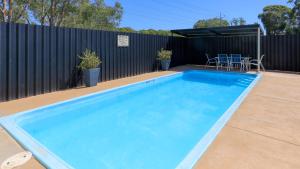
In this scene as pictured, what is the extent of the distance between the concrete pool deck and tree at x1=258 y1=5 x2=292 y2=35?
86.7 feet

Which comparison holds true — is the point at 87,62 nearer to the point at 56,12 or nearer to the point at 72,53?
the point at 72,53

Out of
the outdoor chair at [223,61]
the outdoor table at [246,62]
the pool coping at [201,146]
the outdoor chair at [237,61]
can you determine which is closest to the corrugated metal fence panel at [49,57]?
the pool coping at [201,146]

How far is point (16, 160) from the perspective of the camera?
7.64ft

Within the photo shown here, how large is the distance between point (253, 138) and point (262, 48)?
868 centimetres

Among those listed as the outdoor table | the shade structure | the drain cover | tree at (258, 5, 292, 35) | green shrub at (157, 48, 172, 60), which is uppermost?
tree at (258, 5, 292, 35)

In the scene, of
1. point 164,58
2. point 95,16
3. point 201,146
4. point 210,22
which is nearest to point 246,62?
point 164,58

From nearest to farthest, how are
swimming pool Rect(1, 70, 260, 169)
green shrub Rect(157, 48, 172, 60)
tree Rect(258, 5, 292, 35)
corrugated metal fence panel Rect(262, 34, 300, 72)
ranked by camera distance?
1. swimming pool Rect(1, 70, 260, 169)
2. corrugated metal fence panel Rect(262, 34, 300, 72)
3. green shrub Rect(157, 48, 172, 60)
4. tree Rect(258, 5, 292, 35)

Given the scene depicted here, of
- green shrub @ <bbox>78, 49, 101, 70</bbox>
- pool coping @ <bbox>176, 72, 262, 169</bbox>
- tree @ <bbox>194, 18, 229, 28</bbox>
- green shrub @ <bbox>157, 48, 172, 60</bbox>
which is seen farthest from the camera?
tree @ <bbox>194, 18, 229, 28</bbox>

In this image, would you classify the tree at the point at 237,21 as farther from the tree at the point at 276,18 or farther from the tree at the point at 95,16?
the tree at the point at 95,16

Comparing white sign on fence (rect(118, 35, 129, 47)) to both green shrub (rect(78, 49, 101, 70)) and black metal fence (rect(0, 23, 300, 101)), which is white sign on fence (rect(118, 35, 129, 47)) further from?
green shrub (rect(78, 49, 101, 70))

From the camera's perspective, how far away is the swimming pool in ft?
8.84

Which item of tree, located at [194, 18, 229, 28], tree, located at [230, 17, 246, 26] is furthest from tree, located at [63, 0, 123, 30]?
tree, located at [230, 17, 246, 26]

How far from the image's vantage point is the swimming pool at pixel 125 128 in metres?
2.69

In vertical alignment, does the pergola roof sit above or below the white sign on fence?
above
